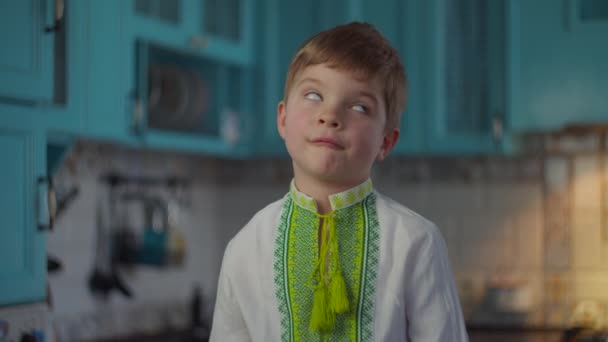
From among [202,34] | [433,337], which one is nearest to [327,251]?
[433,337]

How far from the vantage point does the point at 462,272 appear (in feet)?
12.2

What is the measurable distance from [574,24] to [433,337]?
2.35 m

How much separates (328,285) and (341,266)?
3 cm

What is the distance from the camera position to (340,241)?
1218mm

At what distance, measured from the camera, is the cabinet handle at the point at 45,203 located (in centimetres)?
222

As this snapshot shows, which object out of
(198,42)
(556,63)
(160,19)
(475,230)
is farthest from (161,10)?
(475,230)

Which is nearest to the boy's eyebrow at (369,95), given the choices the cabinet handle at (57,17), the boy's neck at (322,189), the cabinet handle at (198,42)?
the boy's neck at (322,189)

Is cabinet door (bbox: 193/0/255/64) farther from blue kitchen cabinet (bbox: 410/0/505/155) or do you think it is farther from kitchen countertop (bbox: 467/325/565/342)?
kitchen countertop (bbox: 467/325/565/342)

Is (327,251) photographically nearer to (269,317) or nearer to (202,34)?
(269,317)

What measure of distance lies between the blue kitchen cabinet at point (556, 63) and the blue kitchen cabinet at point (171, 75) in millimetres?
962

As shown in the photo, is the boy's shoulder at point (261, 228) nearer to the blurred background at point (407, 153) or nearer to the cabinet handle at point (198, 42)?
the blurred background at point (407, 153)

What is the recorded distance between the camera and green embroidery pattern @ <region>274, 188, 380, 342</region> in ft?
3.86

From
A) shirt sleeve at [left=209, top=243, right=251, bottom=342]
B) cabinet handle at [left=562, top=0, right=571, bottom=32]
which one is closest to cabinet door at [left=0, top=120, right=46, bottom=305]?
shirt sleeve at [left=209, top=243, right=251, bottom=342]

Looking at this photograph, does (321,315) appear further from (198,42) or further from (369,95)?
(198,42)
